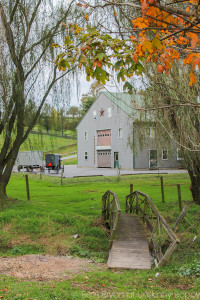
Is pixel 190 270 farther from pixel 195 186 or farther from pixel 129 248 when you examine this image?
pixel 195 186

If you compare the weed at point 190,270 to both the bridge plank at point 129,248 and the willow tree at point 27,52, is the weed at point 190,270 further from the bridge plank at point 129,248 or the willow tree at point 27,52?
the willow tree at point 27,52

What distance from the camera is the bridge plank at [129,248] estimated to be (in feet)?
25.6

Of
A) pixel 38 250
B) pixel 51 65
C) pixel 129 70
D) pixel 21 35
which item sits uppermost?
pixel 21 35

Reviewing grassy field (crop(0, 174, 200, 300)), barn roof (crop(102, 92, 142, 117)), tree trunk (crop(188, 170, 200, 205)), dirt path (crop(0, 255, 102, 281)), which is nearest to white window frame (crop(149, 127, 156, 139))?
barn roof (crop(102, 92, 142, 117))

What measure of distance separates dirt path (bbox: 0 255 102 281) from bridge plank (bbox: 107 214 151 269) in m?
0.55

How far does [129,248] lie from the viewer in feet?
27.9

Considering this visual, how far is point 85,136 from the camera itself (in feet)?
149

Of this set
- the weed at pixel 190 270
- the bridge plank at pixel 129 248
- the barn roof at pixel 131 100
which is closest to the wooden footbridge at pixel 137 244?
the bridge plank at pixel 129 248

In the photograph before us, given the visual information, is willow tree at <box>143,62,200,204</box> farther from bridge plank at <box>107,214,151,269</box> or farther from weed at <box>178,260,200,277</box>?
weed at <box>178,260,200,277</box>

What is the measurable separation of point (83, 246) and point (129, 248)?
2.02 metres

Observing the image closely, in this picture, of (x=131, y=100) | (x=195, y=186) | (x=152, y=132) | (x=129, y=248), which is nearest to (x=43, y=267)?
(x=129, y=248)

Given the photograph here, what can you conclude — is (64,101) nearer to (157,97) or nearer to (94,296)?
(157,97)

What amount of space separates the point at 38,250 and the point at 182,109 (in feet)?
20.0

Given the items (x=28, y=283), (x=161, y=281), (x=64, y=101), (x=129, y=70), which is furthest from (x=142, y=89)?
(x=28, y=283)
